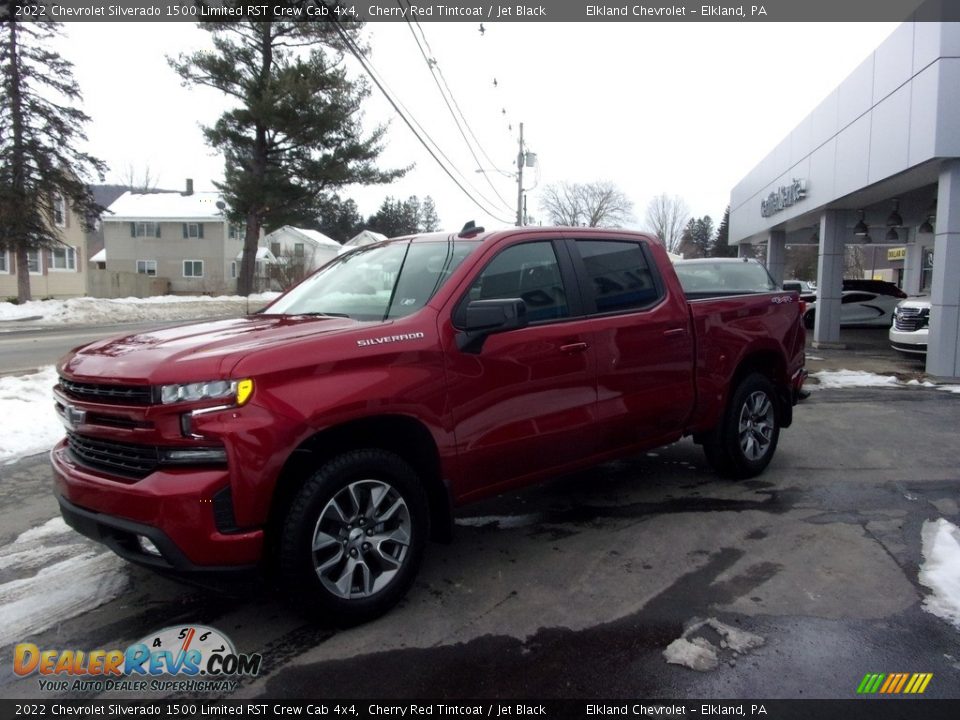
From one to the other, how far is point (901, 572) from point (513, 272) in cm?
288

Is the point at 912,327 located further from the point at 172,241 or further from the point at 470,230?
the point at 172,241

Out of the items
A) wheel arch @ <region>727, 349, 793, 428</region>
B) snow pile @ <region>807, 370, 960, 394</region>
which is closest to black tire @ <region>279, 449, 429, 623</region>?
wheel arch @ <region>727, 349, 793, 428</region>

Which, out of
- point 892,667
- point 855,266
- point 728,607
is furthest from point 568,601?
point 855,266

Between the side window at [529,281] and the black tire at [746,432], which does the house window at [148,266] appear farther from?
the side window at [529,281]

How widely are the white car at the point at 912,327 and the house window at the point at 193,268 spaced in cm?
4695

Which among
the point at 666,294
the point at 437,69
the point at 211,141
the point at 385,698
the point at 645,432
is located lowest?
the point at 385,698

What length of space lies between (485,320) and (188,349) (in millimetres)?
1434

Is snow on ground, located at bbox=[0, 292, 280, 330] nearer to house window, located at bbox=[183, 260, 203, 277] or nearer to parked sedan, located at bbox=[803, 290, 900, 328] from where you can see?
house window, located at bbox=[183, 260, 203, 277]

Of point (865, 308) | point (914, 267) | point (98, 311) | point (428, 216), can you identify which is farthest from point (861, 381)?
point (428, 216)

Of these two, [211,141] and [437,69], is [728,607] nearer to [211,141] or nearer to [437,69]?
[437,69]

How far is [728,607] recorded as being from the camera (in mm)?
3629

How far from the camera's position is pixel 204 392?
9.76ft

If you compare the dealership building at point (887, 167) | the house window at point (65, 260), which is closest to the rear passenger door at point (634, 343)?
the dealership building at point (887, 167)

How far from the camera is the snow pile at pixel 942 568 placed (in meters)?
3.63
